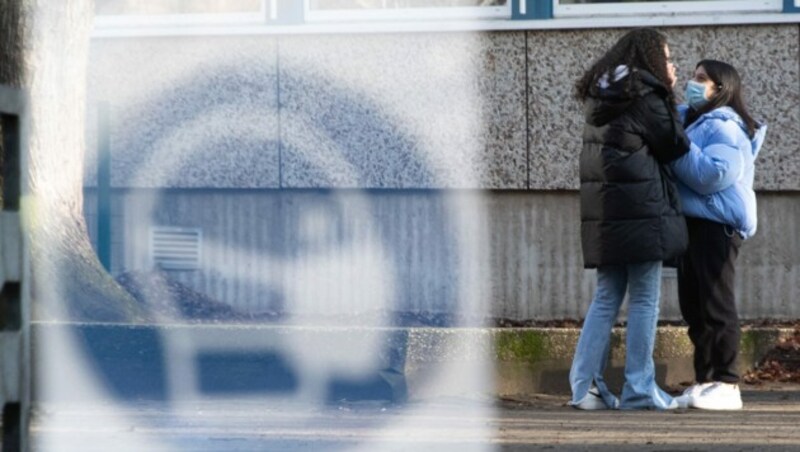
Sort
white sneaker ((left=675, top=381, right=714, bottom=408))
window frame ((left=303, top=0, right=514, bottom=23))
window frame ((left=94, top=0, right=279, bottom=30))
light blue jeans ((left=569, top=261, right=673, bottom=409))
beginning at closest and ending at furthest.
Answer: light blue jeans ((left=569, top=261, right=673, bottom=409)) → white sneaker ((left=675, top=381, right=714, bottom=408)) → window frame ((left=303, top=0, right=514, bottom=23)) → window frame ((left=94, top=0, right=279, bottom=30))

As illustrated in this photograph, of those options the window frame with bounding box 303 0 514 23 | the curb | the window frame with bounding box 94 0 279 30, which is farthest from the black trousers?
the window frame with bounding box 94 0 279 30

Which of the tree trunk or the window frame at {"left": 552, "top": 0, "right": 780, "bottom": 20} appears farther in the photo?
the window frame at {"left": 552, "top": 0, "right": 780, "bottom": 20}

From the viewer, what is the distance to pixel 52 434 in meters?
7.05

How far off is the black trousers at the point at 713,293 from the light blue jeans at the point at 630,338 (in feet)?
0.79

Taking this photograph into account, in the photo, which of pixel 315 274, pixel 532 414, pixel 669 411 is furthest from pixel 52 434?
pixel 315 274

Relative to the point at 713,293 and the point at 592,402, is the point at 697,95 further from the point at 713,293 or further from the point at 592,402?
the point at 592,402

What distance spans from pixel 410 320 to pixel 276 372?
2.28 metres

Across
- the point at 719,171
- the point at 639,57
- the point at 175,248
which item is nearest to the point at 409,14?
the point at 175,248

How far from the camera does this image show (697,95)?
27.0 feet

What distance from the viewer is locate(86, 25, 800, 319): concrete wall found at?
11219 mm

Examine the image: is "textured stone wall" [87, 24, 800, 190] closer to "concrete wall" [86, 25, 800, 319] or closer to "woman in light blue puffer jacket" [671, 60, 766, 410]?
"concrete wall" [86, 25, 800, 319]

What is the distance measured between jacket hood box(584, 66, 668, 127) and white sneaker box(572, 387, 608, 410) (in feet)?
3.72

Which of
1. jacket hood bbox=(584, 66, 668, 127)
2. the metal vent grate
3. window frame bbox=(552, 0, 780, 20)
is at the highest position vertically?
window frame bbox=(552, 0, 780, 20)

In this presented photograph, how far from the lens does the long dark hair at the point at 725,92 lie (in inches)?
320
